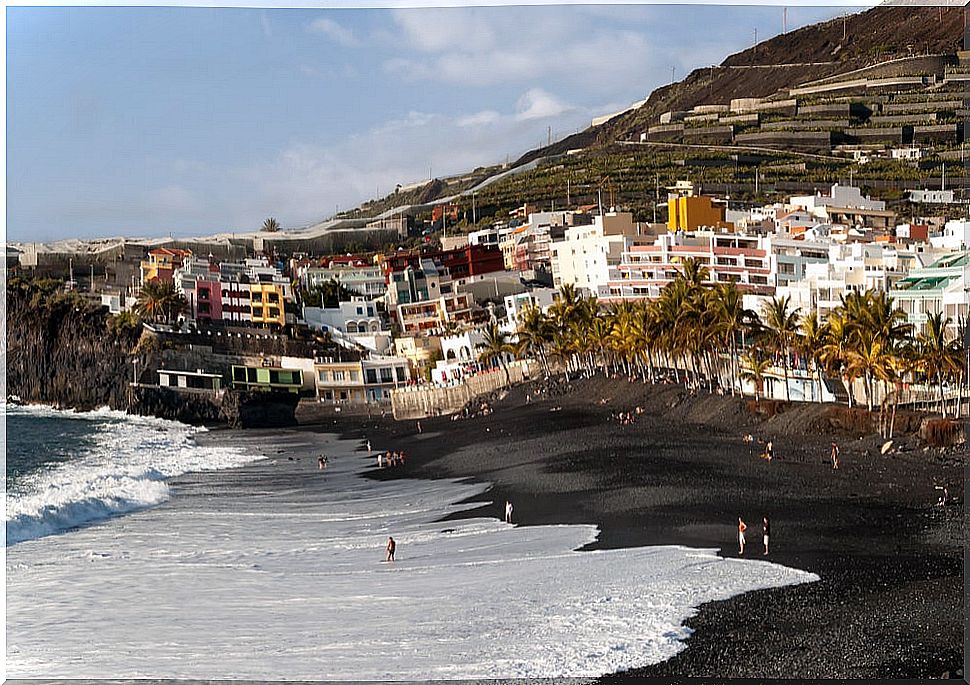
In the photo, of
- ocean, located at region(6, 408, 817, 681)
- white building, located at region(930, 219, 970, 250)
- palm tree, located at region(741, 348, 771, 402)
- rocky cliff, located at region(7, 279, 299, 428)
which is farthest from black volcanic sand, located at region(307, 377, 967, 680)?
white building, located at region(930, 219, 970, 250)

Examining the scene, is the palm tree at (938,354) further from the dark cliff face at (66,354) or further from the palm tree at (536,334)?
the dark cliff face at (66,354)

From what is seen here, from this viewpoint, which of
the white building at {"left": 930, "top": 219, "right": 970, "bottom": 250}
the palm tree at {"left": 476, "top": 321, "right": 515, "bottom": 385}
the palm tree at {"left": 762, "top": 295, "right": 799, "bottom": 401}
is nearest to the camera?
the palm tree at {"left": 762, "top": 295, "right": 799, "bottom": 401}

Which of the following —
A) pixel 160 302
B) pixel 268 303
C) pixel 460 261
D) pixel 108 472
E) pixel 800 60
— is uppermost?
pixel 800 60

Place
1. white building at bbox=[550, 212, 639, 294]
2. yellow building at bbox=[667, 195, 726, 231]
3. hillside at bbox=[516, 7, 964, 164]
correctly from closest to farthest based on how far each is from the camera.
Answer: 1. white building at bbox=[550, 212, 639, 294]
2. hillside at bbox=[516, 7, 964, 164]
3. yellow building at bbox=[667, 195, 726, 231]

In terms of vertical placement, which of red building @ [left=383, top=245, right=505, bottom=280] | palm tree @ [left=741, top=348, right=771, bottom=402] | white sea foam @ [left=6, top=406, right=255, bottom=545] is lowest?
white sea foam @ [left=6, top=406, right=255, bottom=545]

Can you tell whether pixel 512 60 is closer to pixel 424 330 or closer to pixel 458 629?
pixel 458 629

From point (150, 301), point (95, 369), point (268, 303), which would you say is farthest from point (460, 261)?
point (95, 369)

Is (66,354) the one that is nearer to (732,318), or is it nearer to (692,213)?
(732,318)

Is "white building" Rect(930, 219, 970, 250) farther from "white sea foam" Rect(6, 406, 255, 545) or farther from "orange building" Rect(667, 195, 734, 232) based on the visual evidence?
"white sea foam" Rect(6, 406, 255, 545)
